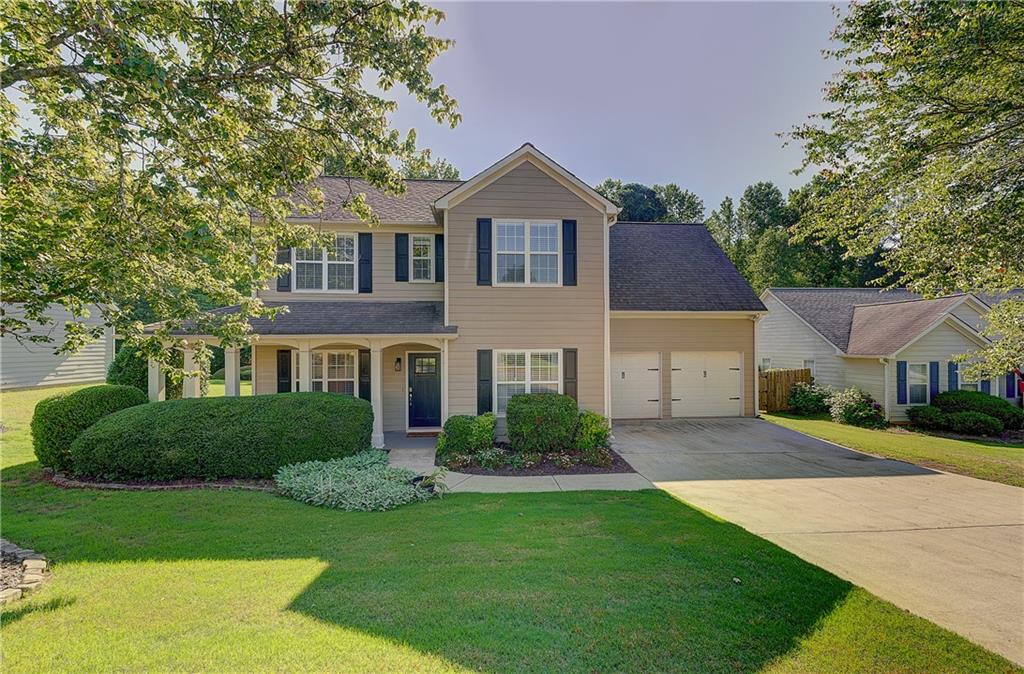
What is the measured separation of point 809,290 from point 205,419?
24.9 meters

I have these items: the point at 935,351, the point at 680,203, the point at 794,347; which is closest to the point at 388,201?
the point at 794,347

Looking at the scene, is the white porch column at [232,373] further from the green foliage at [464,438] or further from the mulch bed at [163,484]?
the green foliage at [464,438]

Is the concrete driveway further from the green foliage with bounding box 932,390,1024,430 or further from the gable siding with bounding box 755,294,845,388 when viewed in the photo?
the gable siding with bounding box 755,294,845,388

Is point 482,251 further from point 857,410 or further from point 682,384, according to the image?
point 857,410

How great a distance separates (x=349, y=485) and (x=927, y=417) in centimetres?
1775

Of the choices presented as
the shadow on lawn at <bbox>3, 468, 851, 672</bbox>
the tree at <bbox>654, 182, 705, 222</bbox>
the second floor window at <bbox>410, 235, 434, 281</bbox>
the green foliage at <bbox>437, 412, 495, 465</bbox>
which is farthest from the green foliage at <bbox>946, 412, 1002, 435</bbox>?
the tree at <bbox>654, 182, 705, 222</bbox>

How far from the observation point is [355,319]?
426 inches

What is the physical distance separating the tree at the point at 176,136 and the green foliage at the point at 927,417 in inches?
687

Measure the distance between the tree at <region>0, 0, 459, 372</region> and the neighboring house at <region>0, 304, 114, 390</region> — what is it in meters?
14.9

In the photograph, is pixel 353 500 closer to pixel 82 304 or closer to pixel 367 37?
pixel 82 304

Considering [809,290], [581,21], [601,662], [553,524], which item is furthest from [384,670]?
[809,290]

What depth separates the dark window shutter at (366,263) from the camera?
11766 mm

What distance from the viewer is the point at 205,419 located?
7.89 m

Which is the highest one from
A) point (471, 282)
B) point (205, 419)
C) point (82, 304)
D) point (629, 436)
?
point (471, 282)
